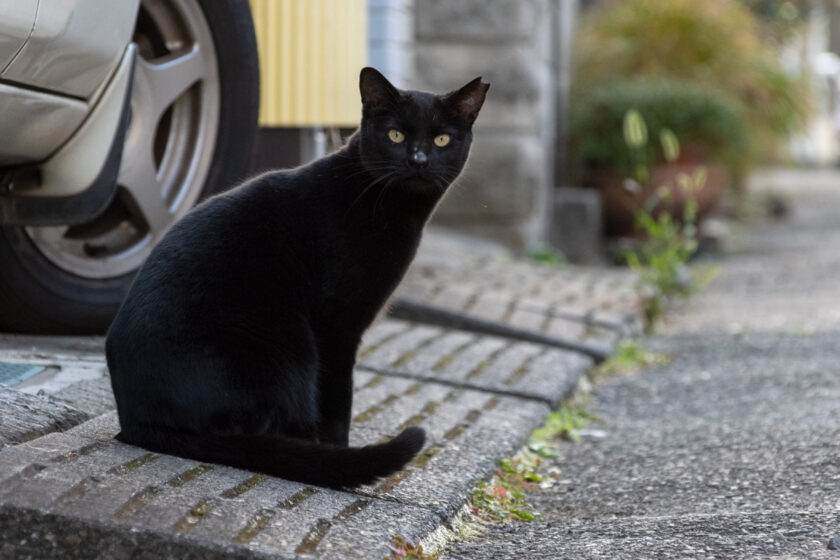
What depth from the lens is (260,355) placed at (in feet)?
7.47

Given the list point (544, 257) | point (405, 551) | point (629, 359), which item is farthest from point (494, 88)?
point (405, 551)

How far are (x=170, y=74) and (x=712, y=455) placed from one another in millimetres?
1933

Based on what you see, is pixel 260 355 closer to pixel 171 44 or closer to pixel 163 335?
pixel 163 335

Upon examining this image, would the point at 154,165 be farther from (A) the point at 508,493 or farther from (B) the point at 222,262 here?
(A) the point at 508,493

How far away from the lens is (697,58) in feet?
35.0

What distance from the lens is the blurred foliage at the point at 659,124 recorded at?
29.5 ft

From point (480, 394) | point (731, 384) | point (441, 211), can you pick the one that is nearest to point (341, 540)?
point (480, 394)

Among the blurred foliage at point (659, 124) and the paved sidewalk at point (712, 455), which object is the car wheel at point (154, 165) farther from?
the blurred foliage at point (659, 124)

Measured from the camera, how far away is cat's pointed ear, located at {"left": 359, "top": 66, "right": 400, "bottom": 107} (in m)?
2.59

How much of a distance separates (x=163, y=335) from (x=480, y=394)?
156 cm

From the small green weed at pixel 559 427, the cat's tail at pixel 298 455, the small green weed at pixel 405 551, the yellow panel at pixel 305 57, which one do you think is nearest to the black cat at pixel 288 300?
the cat's tail at pixel 298 455

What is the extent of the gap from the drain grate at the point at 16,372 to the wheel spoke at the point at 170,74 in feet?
3.07

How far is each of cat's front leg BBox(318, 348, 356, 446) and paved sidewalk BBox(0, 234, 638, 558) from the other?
169 mm

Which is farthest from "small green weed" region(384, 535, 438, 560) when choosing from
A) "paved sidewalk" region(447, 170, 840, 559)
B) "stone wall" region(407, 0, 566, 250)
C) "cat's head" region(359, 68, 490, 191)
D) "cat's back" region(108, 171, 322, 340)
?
"stone wall" region(407, 0, 566, 250)
